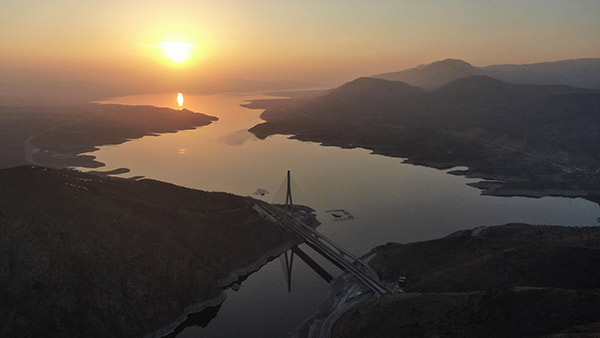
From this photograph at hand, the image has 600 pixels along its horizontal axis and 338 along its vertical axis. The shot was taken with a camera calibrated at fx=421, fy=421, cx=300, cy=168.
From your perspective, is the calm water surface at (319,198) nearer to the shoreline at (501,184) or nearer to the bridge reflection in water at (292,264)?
the bridge reflection in water at (292,264)

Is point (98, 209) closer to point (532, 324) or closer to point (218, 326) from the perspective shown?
point (218, 326)

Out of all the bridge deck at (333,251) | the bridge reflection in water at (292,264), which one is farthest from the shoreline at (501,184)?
the bridge reflection in water at (292,264)

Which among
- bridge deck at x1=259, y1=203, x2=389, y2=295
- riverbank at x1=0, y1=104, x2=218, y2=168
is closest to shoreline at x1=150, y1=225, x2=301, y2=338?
bridge deck at x1=259, y1=203, x2=389, y2=295

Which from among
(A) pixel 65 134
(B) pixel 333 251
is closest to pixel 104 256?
(B) pixel 333 251

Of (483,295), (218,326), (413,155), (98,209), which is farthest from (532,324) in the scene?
(413,155)

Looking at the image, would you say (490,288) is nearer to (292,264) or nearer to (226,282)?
(292,264)
